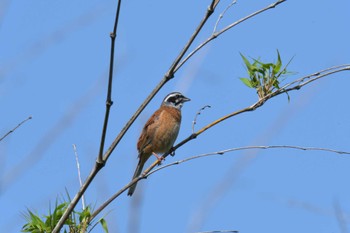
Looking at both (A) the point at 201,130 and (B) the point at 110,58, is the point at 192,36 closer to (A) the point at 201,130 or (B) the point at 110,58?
(B) the point at 110,58

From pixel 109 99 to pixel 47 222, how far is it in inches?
36.8

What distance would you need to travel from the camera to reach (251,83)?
11.9 feet

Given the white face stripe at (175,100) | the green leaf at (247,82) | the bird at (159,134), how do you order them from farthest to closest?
the white face stripe at (175,100)
the bird at (159,134)
the green leaf at (247,82)

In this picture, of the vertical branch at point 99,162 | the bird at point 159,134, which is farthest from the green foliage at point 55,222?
the bird at point 159,134

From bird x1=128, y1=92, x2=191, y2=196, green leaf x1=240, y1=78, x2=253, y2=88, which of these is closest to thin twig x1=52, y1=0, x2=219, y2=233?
green leaf x1=240, y1=78, x2=253, y2=88

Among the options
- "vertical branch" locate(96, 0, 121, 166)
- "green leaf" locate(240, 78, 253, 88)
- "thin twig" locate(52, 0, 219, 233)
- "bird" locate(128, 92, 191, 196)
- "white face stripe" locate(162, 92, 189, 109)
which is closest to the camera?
"vertical branch" locate(96, 0, 121, 166)

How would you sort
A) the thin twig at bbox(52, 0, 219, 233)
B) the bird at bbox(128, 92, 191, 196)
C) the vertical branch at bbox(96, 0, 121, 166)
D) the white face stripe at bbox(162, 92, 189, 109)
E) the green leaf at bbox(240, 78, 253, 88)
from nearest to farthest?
the vertical branch at bbox(96, 0, 121, 166)
the thin twig at bbox(52, 0, 219, 233)
the green leaf at bbox(240, 78, 253, 88)
the bird at bbox(128, 92, 191, 196)
the white face stripe at bbox(162, 92, 189, 109)

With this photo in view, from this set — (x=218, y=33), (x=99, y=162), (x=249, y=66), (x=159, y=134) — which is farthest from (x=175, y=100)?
(x=99, y=162)

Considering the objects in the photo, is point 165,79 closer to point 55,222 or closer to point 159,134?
point 55,222

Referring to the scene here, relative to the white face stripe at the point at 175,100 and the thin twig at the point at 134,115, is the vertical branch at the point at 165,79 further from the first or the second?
the white face stripe at the point at 175,100

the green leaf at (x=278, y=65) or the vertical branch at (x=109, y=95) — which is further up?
the green leaf at (x=278, y=65)

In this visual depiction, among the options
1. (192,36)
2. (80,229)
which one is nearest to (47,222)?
(80,229)

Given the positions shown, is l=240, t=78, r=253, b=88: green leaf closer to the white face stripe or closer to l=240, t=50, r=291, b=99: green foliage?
l=240, t=50, r=291, b=99: green foliage

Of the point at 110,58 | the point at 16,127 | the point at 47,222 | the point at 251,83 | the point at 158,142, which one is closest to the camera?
the point at 110,58
